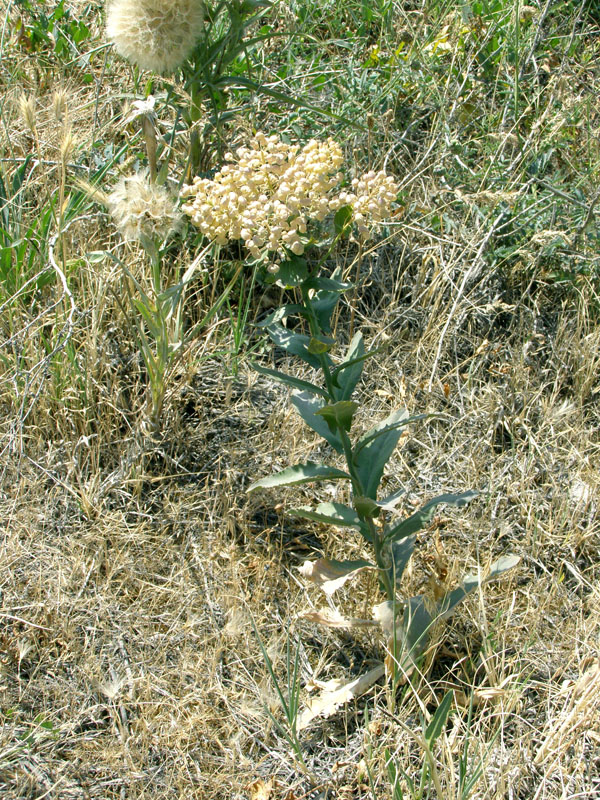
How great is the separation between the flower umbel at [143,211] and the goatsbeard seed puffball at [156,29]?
0.44 metres

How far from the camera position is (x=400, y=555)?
2.11 meters

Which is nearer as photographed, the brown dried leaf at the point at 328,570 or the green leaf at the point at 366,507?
the green leaf at the point at 366,507

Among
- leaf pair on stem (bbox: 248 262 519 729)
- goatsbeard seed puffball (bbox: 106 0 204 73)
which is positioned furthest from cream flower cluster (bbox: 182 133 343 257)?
goatsbeard seed puffball (bbox: 106 0 204 73)

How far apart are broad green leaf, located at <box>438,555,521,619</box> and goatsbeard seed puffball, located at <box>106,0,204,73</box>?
70.1 inches

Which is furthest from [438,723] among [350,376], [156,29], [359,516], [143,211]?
[156,29]

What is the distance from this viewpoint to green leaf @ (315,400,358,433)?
1.79m

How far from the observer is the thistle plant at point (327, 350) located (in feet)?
5.53

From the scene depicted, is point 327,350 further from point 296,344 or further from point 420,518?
point 420,518

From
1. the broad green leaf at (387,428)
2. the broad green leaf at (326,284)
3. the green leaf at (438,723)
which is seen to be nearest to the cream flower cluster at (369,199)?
the broad green leaf at (326,284)

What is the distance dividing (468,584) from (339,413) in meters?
0.62

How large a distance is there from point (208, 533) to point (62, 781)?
0.77m

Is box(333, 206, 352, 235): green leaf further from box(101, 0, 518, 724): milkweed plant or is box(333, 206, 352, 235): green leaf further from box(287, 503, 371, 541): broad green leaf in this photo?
box(287, 503, 371, 541): broad green leaf

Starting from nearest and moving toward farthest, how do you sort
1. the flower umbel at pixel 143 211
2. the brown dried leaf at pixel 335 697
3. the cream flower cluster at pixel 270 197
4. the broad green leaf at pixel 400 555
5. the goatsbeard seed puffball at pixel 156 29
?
the cream flower cluster at pixel 270 197
the brown dried leaf at pixel 335 697
the broad green leaf at pixel 400 555
the flower umbel at pixel 143 211
the goatsbeard seed puffball at pixel 156 29

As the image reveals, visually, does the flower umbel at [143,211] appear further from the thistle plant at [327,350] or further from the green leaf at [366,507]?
the green leaf at [366,507]
